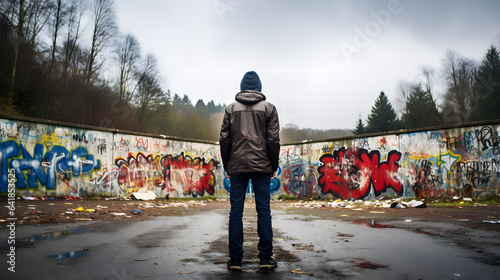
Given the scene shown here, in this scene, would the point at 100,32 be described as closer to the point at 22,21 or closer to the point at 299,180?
the point at 22,21

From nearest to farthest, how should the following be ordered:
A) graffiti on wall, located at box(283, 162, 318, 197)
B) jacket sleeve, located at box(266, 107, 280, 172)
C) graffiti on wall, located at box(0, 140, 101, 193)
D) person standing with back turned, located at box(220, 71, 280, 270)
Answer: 1. person standing with back turned, located at box(220, 71, 280, 270)
2. jacket sleeve, located at box(266, 107, 280, 172)
3. graffiti on wall, located at box(0, 140, 101, 193)
4. graffiti on wall, located at box(283, 162, 318, 197)

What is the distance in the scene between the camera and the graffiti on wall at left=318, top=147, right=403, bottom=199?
13945 millimetres

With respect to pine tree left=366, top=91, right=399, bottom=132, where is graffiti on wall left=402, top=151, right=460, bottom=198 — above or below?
below

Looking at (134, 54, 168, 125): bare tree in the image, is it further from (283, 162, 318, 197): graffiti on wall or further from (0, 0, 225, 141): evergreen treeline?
(283, 162, 318, 197): graffiti on wall

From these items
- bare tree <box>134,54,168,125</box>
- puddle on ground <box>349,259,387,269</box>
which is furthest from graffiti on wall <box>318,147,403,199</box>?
bare tree <box>134,54,168,125</box>

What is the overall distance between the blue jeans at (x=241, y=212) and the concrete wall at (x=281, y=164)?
1120 cm

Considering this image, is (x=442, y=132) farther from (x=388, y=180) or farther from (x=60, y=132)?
(x=60, y=132)

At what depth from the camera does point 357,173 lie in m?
15.2

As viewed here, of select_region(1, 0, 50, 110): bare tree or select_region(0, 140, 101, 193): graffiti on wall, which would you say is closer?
select_region(0, 140, 101, 193): graffiti on wall

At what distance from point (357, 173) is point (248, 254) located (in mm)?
12694

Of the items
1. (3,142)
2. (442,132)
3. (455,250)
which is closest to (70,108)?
(3,142)

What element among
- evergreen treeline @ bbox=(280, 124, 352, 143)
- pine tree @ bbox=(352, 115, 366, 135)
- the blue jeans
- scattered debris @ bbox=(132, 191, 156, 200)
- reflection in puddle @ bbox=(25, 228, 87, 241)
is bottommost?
scattered debris @ bbox=(132, 191, 156, 200)

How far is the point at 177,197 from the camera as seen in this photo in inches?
682

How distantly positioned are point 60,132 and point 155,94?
79.4 feet
